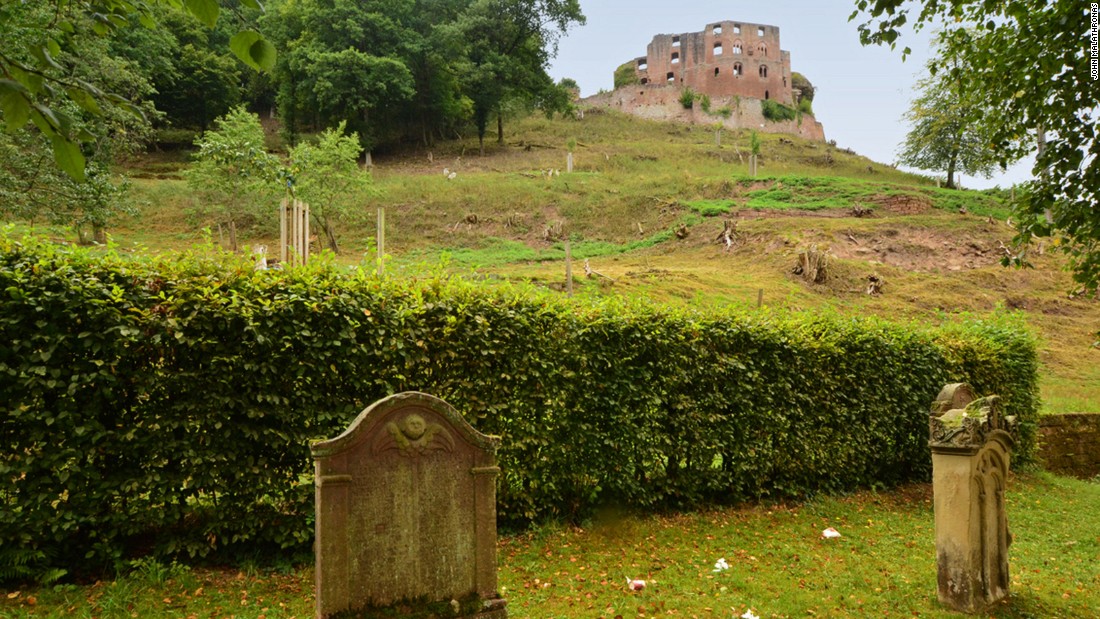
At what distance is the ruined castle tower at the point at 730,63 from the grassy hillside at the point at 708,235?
142 ft

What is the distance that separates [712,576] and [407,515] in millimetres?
3492

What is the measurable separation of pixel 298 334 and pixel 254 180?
2822 centimetres

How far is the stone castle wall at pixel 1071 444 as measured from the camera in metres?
14.7

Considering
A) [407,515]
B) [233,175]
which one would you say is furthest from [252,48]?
[233,175]

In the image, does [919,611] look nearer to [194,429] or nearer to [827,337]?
[827,337]

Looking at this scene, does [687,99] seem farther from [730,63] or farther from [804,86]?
[804,86]

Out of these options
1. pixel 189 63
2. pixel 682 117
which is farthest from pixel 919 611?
pixel 682 117

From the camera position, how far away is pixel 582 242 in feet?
116

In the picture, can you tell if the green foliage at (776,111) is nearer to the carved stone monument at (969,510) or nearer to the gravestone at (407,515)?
the carved stone monument at (969,510)

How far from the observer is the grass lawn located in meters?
5.41

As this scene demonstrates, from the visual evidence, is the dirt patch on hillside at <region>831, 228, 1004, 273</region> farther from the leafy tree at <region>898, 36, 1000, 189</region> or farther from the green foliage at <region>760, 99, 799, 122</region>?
the green foliage at <region>760, 99, 799, 122</region>

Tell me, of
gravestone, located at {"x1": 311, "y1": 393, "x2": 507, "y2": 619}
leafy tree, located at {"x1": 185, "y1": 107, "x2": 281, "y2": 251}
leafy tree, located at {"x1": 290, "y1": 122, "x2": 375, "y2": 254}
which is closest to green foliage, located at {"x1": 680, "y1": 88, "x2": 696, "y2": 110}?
leafy tree, located at {"x1": 290, "y1": 122, "x2": 375, "y2": 254}

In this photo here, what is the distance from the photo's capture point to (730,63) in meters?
92.1

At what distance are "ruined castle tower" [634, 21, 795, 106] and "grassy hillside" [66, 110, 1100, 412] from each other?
142 feet
